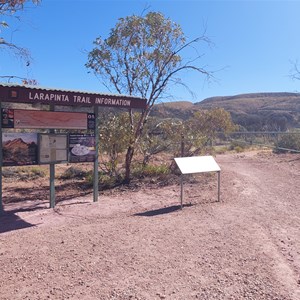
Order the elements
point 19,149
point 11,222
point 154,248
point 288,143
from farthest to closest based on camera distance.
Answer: point 288,143 < point 19,149 < point 11,222 < point 154,248

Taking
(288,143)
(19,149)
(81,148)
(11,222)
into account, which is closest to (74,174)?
(81,148)

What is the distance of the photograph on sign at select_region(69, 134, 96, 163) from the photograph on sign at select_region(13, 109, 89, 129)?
256mm

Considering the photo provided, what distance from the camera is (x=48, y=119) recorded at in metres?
7.89

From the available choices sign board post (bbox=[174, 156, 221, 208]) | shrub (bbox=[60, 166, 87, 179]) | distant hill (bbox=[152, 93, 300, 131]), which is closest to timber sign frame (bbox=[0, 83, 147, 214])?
sign board post (bbox=[174, 156, 221, 208])

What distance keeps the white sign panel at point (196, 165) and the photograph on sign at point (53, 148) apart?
256cm

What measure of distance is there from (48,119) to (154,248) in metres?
4.03

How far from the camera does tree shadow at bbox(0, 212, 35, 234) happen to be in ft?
21.7

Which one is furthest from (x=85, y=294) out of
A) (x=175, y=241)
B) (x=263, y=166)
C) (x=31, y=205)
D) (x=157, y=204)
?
(x=263, y=166)

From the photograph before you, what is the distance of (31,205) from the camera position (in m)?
8.62

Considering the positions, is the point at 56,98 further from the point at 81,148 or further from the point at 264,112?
the point at 264,112

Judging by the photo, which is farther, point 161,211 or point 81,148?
point 81,148

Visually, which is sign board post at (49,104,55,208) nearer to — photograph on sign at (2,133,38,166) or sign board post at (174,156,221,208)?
photograph on sign at (2,133,38,166)

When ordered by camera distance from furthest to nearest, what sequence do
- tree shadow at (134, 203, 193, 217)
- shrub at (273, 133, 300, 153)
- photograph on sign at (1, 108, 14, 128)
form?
1. shrub at (273, 133, 300, 153)
2. tree shadow at (134, 203, 193, 217)
3. photograph on sign at (1, 108, 14, 128)

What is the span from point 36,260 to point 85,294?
48.3 inches
